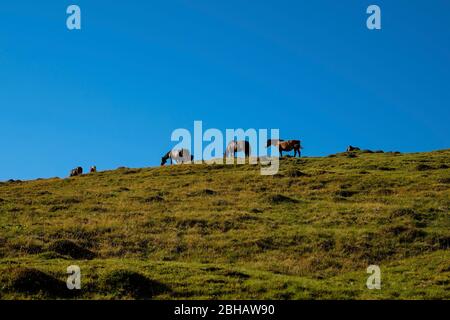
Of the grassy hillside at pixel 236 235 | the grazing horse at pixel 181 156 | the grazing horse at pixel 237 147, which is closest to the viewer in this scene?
the grassy hillside at pixel 236 235

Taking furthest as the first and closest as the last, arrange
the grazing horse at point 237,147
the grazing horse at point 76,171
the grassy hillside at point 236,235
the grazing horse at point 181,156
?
the grazing horse at point 181,156 → the grazing horse at point 76,171 → the grazing horse at point 237,147 → the grassy hillside at point 236,235

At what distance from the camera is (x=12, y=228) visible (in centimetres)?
3084

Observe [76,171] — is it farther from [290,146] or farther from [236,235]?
[236,235]

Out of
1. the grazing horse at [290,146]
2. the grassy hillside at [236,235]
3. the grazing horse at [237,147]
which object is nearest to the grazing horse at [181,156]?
the grazing horse at [237,147]

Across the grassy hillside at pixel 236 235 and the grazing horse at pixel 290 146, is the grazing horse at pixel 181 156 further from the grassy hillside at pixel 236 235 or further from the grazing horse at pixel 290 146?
the grassy hillside at pixel 236 235

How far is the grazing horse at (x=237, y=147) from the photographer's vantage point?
203 feet

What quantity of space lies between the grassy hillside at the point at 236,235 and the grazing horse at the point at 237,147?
11.4 m

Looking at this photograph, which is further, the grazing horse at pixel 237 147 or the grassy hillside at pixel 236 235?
the grazing horse at pixel 237 147

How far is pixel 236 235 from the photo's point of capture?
1168 inches

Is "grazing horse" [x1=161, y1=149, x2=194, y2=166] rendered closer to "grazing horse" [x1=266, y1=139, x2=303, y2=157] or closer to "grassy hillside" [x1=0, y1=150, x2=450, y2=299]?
"grazing horse" [x1=266, y1=139, x2=303, y2=157]

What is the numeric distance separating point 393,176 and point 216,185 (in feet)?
42.3

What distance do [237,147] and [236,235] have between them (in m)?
32.8

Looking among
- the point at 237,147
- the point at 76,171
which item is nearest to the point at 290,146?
the point at 237,147
